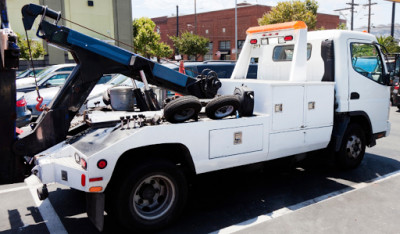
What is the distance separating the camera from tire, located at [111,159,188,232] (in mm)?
3879

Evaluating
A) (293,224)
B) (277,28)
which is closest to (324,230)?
(293,224)

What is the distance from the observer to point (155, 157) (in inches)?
162

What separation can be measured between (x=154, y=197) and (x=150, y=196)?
98mm

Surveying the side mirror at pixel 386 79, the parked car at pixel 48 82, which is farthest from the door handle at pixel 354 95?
the parked car at pixel 48 82

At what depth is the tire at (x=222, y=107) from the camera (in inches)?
173

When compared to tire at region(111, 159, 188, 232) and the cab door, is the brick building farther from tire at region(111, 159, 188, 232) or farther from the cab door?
tire at region(111, 159, 188, 232)

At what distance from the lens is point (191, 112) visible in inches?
170

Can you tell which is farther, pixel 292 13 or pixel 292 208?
pixel 292 13

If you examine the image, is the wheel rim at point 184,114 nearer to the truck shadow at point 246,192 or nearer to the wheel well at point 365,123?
the truck shadow at point 246,192

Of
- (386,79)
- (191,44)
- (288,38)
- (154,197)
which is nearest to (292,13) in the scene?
(191,44)

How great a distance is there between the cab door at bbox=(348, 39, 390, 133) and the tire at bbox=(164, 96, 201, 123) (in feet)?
10.5

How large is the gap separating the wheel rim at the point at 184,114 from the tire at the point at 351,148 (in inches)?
129

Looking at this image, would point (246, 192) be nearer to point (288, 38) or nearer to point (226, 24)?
point (288, 38)

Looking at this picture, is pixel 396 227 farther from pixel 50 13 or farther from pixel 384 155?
pixel 50 13
